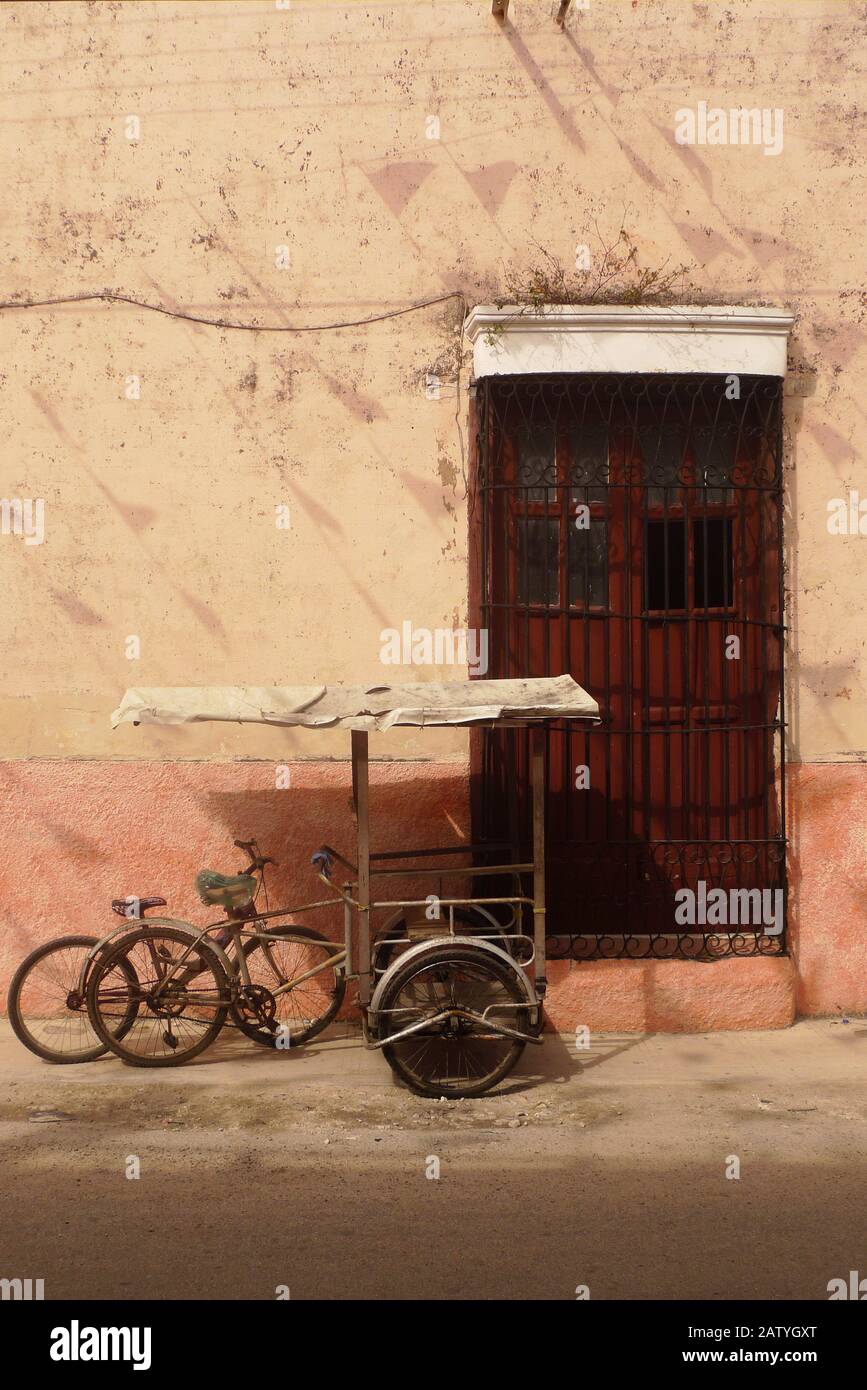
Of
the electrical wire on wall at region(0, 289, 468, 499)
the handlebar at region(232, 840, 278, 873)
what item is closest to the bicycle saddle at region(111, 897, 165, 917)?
the handlebar at region(232, 840, 278, 873)

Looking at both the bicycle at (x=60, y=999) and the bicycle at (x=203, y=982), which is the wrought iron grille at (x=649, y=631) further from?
the bicycle at (x=60, y=999)

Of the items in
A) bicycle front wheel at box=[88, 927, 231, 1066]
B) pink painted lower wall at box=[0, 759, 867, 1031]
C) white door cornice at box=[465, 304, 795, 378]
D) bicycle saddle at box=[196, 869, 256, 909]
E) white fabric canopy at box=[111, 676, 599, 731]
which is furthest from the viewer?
pink painted lower wall at box=[0, 759, 867, 1031]

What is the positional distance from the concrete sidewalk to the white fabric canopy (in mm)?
1854

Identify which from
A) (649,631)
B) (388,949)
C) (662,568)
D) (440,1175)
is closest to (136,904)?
(388,949)

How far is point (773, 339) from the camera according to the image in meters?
7.70

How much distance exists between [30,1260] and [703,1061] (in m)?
3.85

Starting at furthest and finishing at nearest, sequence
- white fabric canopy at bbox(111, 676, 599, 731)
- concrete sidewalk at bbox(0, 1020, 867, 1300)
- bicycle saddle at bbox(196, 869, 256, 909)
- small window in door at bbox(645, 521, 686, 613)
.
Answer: small window in door at bbox(645, 521, 686, 613)
bicycle saddle at bbox(196, 869, 256, 909)
white fabric canopy at bbox(111, 676, 599, 731)
concrete sidewalk at bbox(0, 1020, 867, 1300)

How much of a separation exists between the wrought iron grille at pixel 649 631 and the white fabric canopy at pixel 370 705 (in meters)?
1.34

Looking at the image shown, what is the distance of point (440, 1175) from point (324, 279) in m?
5.27

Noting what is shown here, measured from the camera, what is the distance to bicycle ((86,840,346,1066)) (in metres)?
6.75

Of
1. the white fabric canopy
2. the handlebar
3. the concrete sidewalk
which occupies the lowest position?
the concrete sidewalk

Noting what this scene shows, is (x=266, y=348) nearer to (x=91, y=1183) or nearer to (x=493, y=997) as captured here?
(x=493, y=997)

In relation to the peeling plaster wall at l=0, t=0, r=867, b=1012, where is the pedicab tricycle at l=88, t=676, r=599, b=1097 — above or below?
below

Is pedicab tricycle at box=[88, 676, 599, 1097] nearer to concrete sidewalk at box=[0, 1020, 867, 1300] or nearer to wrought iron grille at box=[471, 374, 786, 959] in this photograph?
concrete sidewalk at box=[0, 1020, 867, 1300]
